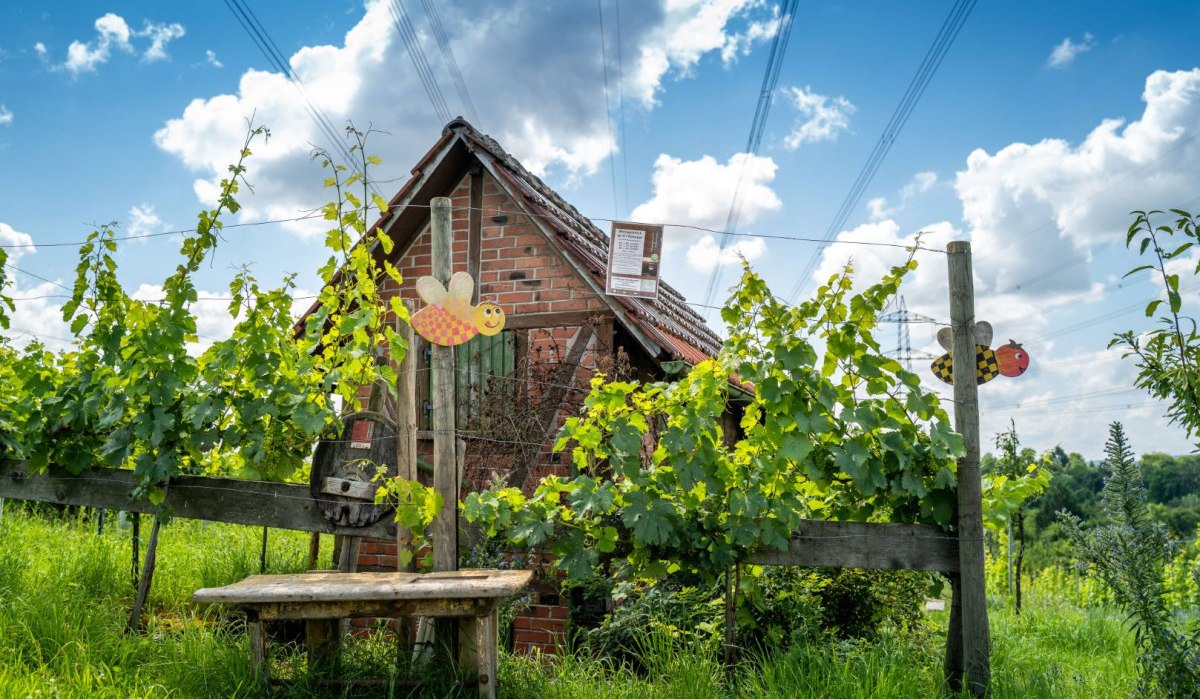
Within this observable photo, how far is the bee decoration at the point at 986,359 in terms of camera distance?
4480 mm

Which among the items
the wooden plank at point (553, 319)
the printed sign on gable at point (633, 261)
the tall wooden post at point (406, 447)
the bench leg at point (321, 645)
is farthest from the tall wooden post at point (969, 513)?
the bench leg at point (321, 645)

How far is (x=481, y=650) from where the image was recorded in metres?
3.49

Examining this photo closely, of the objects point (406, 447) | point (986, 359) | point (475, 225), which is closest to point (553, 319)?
point (475, 225)

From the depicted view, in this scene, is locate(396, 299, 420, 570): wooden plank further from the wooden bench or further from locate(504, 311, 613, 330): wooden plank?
locate(504, 311, 613, 330): wooden plank

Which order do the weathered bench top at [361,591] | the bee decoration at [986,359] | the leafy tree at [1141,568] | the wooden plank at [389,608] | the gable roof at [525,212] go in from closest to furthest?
the weathered bench top at [361,591] < the wooden plank at [389,608] < the leafy tree at [1141,568] < the bee decoration at [986,359] < the gable roof at [525,212]

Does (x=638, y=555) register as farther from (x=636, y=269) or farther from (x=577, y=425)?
(x=636, y=269)

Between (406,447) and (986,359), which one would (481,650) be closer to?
(406,447)

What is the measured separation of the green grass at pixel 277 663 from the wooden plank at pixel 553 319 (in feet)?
8.28

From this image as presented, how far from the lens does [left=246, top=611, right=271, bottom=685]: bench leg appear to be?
12.0 feet

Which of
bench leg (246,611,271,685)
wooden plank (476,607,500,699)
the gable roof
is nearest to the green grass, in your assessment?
bench leg (246,611,271,685)

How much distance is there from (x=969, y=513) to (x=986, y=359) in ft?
4.08

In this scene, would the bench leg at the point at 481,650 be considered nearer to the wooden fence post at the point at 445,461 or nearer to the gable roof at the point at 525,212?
the wooden fence post at the point at 445,461

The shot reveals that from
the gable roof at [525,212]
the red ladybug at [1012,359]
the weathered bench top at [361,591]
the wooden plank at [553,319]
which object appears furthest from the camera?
the wooden plank at [553,319]

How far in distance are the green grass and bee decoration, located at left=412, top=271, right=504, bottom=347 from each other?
160 cm
